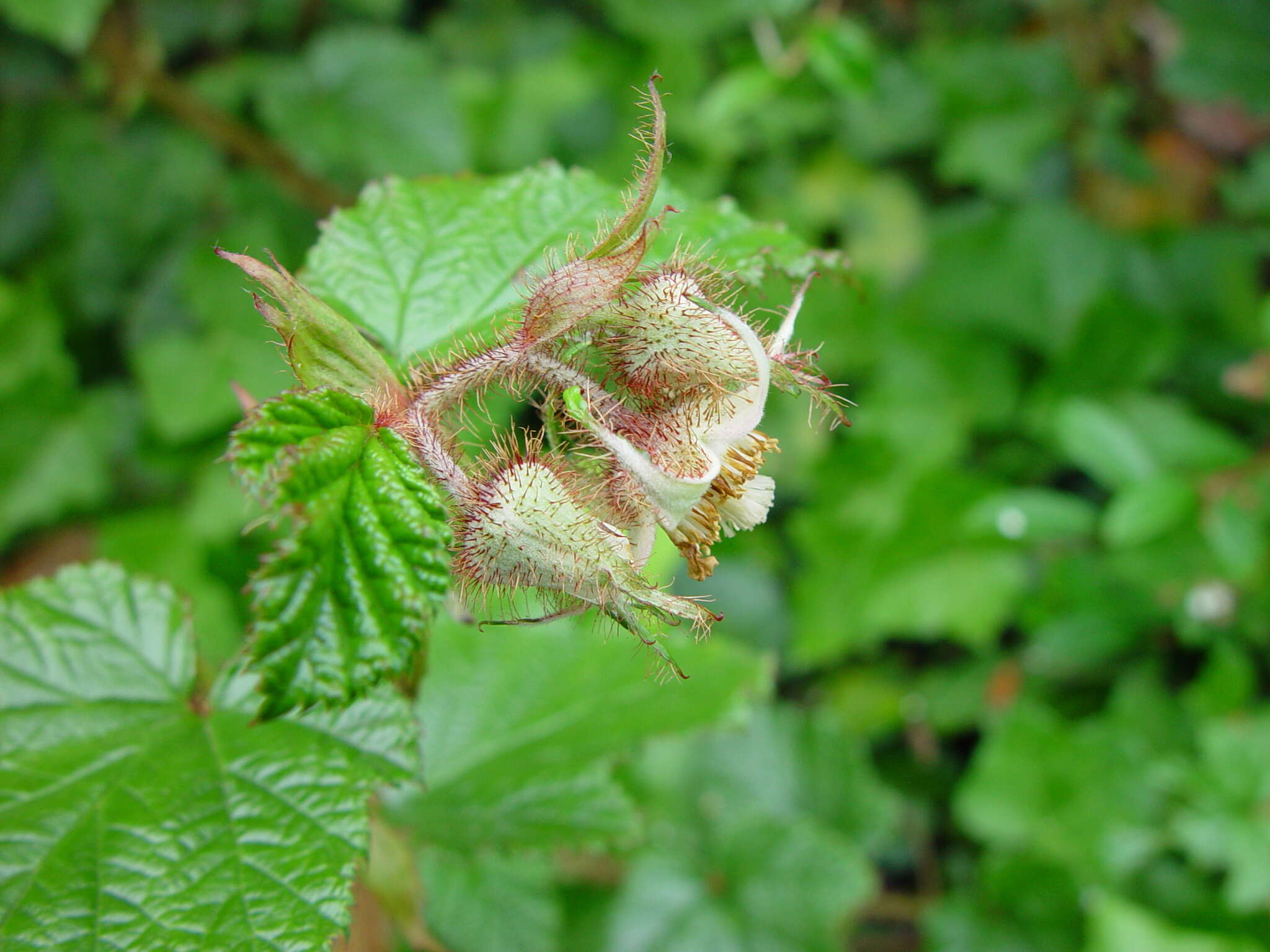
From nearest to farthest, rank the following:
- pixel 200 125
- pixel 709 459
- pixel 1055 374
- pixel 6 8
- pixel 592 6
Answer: pixel 709 459 → pixel 6 8 → pixel 200 125 → pixel 1055 374 → pixel 592 6

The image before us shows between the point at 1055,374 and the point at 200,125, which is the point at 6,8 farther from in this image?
the point at 1055,374

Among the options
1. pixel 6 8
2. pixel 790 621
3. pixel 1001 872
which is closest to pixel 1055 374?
pixel 790 621

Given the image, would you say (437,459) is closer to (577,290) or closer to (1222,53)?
(577,290)

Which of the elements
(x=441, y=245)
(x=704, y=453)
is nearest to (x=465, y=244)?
(x=441, y=245)

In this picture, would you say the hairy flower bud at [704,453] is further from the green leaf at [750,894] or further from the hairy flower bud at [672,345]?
the green leaf at [750,894]

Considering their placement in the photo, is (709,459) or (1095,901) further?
(1095,901)

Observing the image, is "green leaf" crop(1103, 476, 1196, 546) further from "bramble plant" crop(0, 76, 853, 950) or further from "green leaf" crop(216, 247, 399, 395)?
"green leaf" crop(216, 247, 399, 395)
